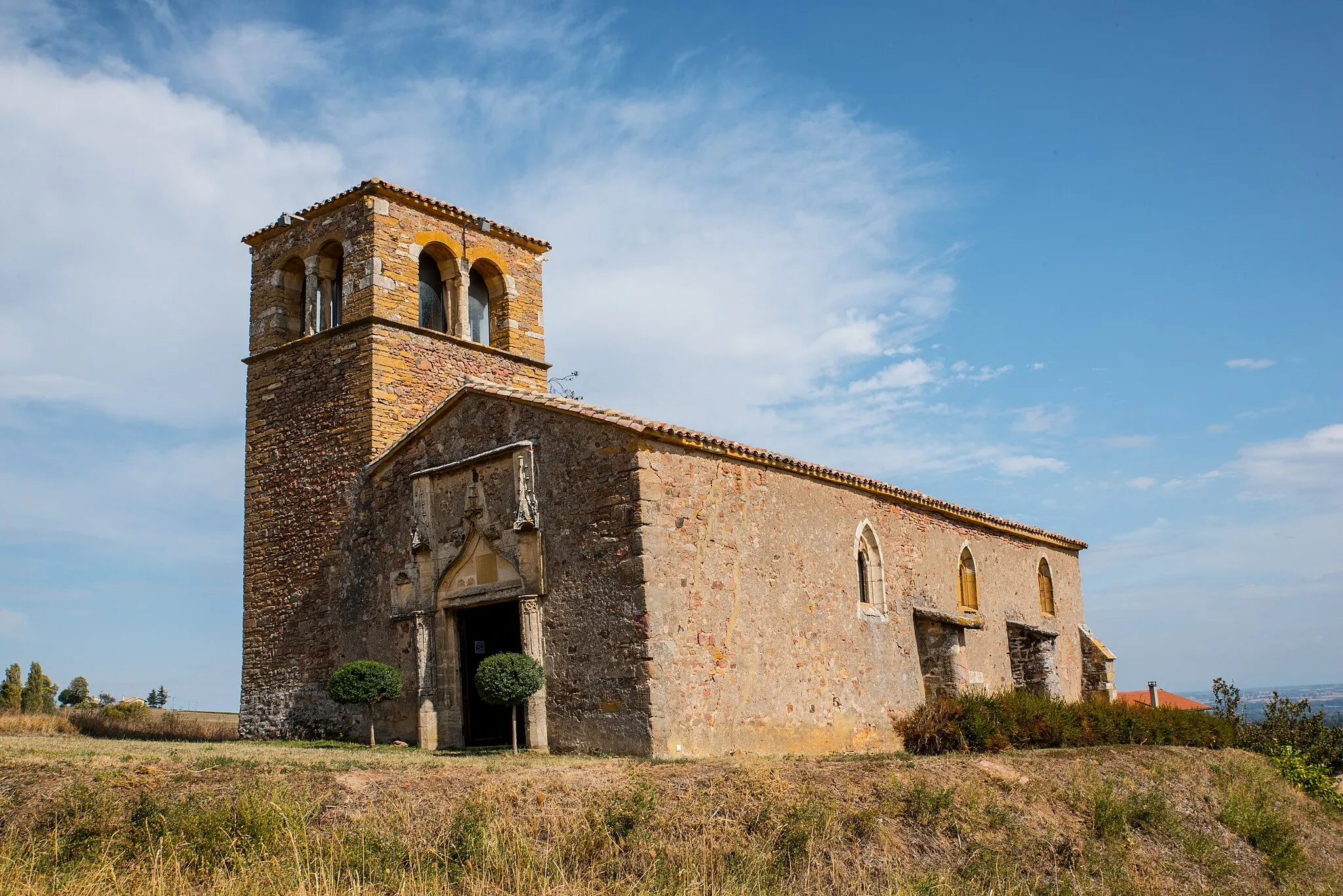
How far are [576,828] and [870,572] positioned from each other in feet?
32.0

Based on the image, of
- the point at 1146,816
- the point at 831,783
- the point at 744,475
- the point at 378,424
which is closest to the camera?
the point at 831,783

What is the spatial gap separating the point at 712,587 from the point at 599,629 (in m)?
1.66

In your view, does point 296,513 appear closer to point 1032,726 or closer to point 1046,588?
point 1032,726

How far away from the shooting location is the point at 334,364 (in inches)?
766

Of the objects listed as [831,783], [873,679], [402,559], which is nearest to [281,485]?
[402,559]

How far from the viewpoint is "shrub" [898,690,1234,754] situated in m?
16.8

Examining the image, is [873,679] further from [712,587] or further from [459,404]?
[459,404]

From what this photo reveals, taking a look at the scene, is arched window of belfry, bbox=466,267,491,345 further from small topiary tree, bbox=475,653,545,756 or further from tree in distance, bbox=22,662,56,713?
tree in distance, bbox=22,662,56,713

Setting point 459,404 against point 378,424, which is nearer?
point 459,404

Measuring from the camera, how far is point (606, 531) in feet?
48.4

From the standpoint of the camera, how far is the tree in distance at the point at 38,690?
3037cm

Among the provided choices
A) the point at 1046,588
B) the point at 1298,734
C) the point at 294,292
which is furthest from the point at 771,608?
the point at 1046,588

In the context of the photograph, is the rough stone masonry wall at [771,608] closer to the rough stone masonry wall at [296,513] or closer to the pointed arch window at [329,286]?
the rough stone masonry wall at [296,513]

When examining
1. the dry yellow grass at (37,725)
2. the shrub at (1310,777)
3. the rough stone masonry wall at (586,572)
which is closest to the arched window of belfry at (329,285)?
the rough stone masonry wall at (586,572)
